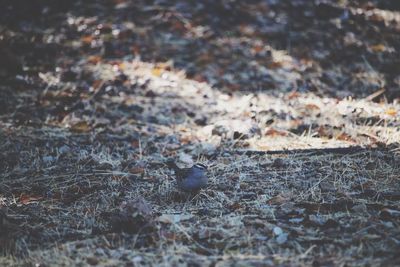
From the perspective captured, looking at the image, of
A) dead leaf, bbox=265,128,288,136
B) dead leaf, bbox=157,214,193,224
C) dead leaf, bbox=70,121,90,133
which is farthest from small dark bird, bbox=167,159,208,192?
dead leaf, bbox=70,121,90,133

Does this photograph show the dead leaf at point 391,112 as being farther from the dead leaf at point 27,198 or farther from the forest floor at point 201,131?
the dead leaf at point 27,198

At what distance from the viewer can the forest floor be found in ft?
6.52

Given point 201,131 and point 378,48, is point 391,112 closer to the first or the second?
point 378,48

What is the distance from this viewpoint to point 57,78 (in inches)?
179

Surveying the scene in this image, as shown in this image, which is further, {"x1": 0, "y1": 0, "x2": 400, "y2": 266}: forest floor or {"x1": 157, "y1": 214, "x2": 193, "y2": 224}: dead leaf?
{"x1": 157, "y1": 214, "x2": 193, "y2": 224}: dead leaf

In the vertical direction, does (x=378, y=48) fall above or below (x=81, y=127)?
above

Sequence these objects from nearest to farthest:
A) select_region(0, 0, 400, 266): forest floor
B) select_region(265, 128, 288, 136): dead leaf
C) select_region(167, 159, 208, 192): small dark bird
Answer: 1. select_region(0, 0, 400, 266): forest floor
2. select_region(167, 159, 208, 192): small dark bird
3. select_region(265, 128, 288, 136): dead leaf

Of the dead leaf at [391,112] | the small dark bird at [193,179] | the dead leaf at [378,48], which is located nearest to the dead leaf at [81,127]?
the small dark bird at [193,179]

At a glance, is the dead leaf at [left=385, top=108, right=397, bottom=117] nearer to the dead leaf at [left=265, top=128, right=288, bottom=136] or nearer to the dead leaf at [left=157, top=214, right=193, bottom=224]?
the dead leaf at [left=265, top=128, right=288, bottom=136]

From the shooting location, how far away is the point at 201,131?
3.73m

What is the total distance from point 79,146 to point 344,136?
233 centimetres

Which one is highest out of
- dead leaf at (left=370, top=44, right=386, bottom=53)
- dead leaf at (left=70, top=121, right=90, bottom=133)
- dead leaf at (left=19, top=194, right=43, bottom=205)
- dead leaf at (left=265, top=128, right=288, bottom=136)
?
dead leaf at (left=370, top=44, right=386, bottom=53)

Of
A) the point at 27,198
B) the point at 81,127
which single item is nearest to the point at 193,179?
the point at 27,198

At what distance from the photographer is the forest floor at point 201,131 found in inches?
78.2
